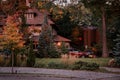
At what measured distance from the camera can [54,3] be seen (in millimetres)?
A: 24500

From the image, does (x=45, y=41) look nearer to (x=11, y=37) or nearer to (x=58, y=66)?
(x=58, y=66)

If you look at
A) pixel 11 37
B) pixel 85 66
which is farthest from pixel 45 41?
pixel 11 37

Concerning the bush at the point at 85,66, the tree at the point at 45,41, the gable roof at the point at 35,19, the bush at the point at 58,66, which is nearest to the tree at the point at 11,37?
the bush at the point at 58,66

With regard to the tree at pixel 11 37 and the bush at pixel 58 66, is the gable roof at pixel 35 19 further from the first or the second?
the tree at pixel 11 37

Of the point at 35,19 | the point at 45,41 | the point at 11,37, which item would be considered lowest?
the point at 45,41

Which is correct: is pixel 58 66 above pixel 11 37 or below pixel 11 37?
below

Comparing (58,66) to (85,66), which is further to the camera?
(58,66)

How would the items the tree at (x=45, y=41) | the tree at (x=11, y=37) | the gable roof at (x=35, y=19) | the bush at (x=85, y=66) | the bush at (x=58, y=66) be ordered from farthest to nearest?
1. the gable roof at (x=35, y=19)
2. the tree at (x=45, y=41)
3. the bush at (x=58, y=66)
4. the bush at (x=85, y=66)
5. the tree at (x=11, y=37)

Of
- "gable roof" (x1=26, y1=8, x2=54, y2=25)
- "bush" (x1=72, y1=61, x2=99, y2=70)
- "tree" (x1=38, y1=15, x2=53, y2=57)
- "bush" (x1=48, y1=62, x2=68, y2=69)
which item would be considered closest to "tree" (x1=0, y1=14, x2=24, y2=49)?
"bush" (x1=48, y1=62, x2=68, y2=69)

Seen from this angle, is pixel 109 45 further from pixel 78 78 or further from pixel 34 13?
pixel 78 78

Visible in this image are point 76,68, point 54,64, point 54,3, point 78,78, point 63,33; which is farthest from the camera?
point 63,33

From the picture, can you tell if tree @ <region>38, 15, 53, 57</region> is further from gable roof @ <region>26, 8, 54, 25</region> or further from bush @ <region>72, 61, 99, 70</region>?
bush @ <region>72, 61, 99, 70</region>

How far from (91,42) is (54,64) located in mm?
48584

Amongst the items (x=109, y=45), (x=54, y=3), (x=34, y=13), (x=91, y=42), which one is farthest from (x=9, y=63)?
(x=91, y=42)
